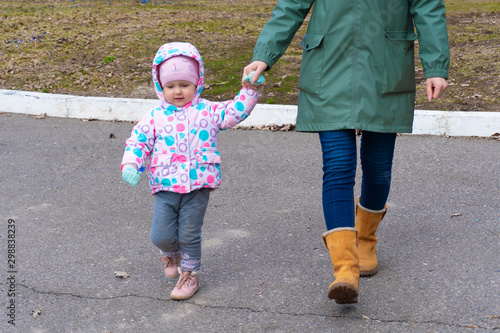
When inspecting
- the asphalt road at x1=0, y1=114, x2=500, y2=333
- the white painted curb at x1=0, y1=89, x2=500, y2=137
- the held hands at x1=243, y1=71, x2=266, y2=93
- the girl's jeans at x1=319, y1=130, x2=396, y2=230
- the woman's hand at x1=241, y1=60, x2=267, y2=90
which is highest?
the woman's hand at x1=241, y1=60, x2=267, y2=90

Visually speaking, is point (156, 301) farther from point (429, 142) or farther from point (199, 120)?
point (429, 142)

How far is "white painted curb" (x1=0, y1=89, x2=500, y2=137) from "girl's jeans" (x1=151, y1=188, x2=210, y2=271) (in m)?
3.47

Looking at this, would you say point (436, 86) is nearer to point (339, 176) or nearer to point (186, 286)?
point (339, 176)

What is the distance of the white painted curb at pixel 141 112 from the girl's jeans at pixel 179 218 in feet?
11.4

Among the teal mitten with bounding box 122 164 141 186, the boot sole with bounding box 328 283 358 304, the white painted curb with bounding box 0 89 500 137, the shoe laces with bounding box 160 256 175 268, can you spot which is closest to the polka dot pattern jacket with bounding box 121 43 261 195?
the teal mitten with bounding box 122 164 141 186

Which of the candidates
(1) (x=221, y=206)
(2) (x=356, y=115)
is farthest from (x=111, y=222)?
(2) (x=356, y=115)

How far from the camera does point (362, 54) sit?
286cm

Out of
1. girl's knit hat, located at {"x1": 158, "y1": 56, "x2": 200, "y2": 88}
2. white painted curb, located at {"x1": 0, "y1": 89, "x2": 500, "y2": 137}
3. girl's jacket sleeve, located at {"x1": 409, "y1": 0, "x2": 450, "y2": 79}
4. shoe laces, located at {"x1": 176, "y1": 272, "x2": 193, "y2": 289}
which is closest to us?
girl's jacket sleeve, located at {"x1": 409, "y1": 0, "x2": 450, "y2": 79}

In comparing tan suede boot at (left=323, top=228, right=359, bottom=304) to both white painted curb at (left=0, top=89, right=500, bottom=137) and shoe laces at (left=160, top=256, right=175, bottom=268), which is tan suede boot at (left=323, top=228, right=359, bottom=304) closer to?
shoe laces at (left=160, top=256, right=175, bottom=268)

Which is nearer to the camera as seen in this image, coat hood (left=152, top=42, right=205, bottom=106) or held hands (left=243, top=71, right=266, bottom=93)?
held hands (left=243, top=71, right=266, bottom=93)

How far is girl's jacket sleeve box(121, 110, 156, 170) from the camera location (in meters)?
2.90

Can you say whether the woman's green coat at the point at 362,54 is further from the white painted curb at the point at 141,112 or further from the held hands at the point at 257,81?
the white painted curb at the point at 141,112

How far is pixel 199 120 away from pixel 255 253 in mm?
993

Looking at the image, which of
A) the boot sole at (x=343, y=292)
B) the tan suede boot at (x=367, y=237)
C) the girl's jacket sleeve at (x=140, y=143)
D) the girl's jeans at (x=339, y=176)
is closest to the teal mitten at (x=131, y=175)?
the girl's jacket sleeve at (x=140, y=143)
